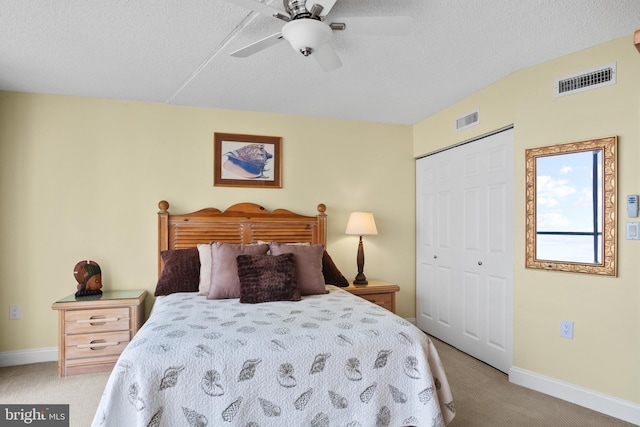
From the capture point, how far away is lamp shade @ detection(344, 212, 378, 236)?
380cm

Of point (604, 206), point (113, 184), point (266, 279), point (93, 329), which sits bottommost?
→ point (93, 329)

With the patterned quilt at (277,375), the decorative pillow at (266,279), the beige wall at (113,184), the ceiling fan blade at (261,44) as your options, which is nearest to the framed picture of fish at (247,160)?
the beige wall at (113,184)

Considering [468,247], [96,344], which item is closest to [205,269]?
[96,344]

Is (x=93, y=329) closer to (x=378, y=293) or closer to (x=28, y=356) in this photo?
(x=28, y=356)

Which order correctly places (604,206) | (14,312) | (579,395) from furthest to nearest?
(14,312), (579,395), (604,206)

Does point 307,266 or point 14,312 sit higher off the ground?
point 307,266

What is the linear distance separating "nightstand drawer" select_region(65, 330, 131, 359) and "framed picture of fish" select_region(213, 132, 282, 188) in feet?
5.36

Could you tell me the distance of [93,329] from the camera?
304 centimetres

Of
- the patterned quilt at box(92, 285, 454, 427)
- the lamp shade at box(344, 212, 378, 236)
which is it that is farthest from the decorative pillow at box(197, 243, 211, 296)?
the lamp shade at box(344, 212, 378, 236)

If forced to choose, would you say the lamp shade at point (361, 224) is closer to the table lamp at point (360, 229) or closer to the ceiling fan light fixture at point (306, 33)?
the table lamp at point (360, 229)

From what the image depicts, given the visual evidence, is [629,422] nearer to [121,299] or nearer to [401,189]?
[401,189]

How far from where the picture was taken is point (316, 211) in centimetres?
405

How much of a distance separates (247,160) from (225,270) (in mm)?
1417

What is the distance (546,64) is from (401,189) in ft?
6.48
